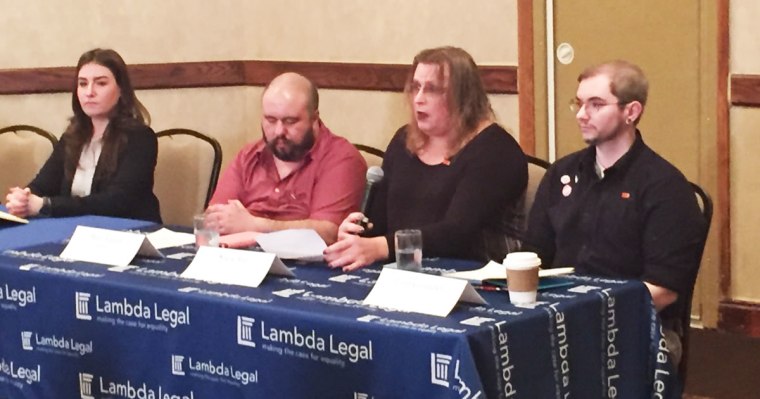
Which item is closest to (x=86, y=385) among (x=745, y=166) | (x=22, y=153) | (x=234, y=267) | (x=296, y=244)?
(x=234, y=267)

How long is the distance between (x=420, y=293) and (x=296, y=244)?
0.56 meters

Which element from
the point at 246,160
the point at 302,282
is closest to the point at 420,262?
the point at 302,282

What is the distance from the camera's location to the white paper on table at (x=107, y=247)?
295 centimetres

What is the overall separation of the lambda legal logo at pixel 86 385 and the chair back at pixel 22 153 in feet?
5.92

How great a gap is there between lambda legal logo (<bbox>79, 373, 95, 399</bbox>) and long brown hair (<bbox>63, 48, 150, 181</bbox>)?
4.17 ft

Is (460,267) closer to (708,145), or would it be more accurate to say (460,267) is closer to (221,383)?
(221,383)

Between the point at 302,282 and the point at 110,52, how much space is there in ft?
5.53

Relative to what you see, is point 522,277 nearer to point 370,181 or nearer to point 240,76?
point 370,181

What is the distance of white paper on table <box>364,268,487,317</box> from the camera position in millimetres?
2367

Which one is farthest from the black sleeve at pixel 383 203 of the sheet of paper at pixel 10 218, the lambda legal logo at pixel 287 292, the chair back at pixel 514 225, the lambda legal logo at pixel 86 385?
the sheet of paper at pixel 10 218

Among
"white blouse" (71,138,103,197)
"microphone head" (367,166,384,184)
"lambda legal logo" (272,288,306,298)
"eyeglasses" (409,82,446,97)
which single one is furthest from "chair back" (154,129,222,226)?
"lambda legal logo" (272,288,306,298)

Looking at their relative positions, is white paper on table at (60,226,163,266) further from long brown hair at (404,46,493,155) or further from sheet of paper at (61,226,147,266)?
long brown hair at (404,46,493,155)

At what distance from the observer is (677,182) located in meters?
2.84

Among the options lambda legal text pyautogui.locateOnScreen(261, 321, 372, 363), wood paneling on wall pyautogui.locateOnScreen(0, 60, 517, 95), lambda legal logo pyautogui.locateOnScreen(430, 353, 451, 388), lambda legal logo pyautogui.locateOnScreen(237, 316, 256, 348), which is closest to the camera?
lambda legal logo pyautogui.locateOnScreen(430, 353, 451, 388)
